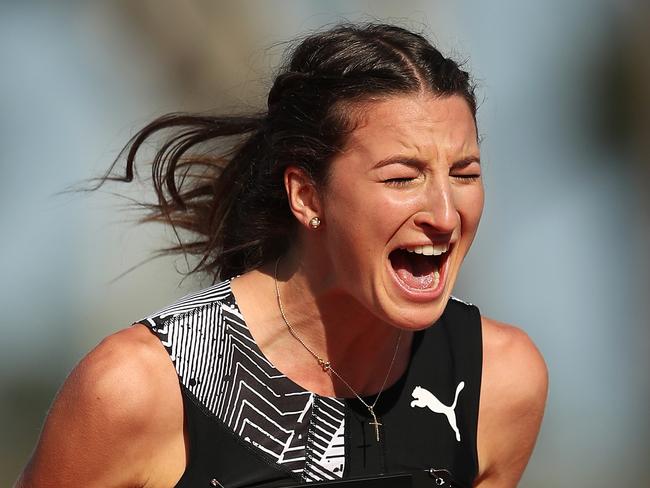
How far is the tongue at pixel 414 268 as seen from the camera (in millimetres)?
2383

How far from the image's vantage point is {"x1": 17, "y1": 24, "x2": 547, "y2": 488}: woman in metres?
2.29

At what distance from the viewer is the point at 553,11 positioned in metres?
4.55

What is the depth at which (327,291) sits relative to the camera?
2.47 metres

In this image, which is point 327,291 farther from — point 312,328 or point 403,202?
point 403,202

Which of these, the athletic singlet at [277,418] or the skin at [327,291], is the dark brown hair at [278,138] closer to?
the skin at [327,291]

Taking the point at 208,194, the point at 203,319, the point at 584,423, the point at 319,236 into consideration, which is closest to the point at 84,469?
the point at 203,319

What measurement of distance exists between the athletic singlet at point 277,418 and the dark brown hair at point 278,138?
184 millimetres

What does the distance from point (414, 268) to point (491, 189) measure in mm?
2138

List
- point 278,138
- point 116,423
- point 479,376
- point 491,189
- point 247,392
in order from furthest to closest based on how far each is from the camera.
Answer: point 491,189 < point 479,376 < point 278,138 < point 247,392 < point 116,423

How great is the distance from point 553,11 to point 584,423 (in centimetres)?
145

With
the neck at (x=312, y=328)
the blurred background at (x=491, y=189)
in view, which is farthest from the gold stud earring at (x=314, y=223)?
the blurred background at (x=491, y=189)

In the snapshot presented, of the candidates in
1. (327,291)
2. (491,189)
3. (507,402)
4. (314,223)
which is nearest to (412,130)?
(314,223)

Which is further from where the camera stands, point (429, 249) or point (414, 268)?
point (414, 268)

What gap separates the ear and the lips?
0.17 metres
